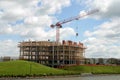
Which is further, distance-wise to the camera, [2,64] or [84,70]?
[84,70]

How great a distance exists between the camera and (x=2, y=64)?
539 feet

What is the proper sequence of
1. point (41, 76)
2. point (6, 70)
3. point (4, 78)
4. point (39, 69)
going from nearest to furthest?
1. point (4, 78)
2. point (41, 76)
3. point (6, 70)
4. point (39, 69)

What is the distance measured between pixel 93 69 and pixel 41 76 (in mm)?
60741

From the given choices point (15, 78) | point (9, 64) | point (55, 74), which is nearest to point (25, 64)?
point (9, 64)

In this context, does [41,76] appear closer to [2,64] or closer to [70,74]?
[70,74]

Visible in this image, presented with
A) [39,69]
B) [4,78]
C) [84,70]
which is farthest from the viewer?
[84,70]

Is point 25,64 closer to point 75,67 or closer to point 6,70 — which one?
point 6,70

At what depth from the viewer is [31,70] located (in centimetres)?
15838

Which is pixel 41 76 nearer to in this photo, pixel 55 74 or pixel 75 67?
pixel 55 74

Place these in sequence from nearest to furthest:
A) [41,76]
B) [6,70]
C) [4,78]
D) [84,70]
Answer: [4,78]
[41,76]
[6,70]
[84,70]

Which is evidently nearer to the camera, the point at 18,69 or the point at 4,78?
the point at 4,78

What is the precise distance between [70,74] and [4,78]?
42.6 m

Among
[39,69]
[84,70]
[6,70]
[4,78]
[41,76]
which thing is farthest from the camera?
[84,70]

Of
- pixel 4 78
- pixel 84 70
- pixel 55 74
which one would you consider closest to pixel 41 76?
pixel 55 74
